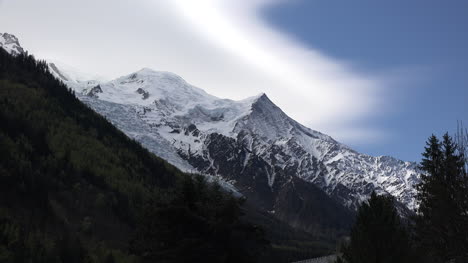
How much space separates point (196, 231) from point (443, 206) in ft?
70.5

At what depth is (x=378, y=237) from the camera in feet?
145

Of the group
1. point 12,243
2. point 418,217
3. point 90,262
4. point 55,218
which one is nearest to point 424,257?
point 418,217

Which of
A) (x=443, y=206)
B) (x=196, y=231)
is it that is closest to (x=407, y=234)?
(x=443, y=206)

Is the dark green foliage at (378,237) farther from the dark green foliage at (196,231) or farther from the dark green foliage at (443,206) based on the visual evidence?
the dark green foliage at (196,231)

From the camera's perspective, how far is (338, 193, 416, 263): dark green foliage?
43.0 meters

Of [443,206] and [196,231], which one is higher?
[443,206]

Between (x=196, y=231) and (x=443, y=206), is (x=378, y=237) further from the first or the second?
(x=196, y=231)

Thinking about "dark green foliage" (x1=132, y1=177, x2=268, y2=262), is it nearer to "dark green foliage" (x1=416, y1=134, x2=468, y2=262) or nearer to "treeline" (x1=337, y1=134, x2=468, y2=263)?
"treeline" (x1=337, y1=134, x2=468, y2=263)

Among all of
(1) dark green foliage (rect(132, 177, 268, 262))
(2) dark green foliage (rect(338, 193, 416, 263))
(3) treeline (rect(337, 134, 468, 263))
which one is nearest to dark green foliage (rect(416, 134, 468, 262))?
(3) treeline (rect(337, 134, 468, 263))

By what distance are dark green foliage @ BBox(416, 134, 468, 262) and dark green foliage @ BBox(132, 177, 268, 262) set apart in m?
14.6

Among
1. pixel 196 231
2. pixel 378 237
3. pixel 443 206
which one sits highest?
pixel 443 206

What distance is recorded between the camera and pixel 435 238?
50.9 m

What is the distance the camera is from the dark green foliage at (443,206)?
3872 cm

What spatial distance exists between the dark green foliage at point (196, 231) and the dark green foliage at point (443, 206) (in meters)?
14.6
